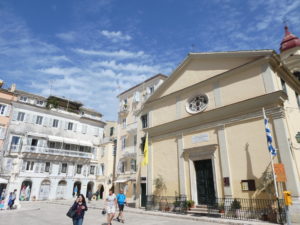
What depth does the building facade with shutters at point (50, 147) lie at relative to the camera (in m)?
28.9

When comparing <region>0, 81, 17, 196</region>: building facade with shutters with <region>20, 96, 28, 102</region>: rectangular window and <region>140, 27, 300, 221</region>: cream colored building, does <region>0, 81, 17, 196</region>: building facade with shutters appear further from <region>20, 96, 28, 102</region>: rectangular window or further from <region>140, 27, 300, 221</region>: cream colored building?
<region>140, 27, 300, 221</region>: cream colored building

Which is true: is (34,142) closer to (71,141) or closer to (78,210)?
(71,141)

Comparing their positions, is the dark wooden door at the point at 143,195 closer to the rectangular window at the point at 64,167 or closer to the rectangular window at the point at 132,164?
the rectangular window at the point at 132,164

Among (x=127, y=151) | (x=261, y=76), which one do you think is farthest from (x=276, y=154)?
(x=127, y=151)

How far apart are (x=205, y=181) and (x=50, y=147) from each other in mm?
24637

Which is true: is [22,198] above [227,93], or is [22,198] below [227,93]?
below

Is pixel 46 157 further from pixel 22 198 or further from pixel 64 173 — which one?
A: pixel 22 198

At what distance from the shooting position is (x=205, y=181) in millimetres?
15898

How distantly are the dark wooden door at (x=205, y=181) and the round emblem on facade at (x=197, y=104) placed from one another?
3.91 metres

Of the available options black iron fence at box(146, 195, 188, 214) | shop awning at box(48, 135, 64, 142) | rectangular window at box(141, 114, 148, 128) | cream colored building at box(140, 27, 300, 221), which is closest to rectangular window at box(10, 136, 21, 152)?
shop awning at box(48, 135, 64, 142)

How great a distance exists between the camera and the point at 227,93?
626 inches

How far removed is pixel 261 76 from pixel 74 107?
31029 mm

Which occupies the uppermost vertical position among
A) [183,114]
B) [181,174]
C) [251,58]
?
[251,58]

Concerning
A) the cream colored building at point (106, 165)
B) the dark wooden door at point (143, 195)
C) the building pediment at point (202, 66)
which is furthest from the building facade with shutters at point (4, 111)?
the building pediment at point (202, 66)
